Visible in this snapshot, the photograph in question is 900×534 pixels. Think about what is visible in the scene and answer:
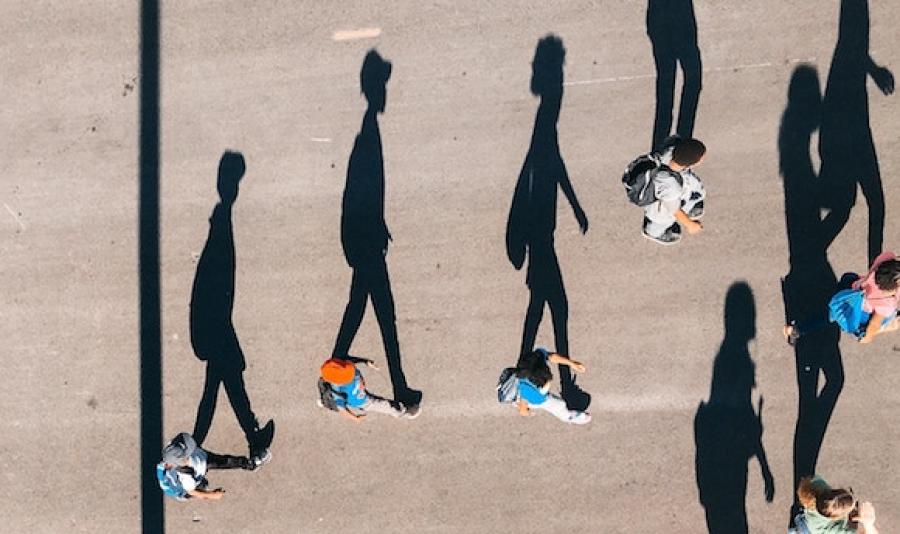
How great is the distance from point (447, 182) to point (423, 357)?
191 centimetres

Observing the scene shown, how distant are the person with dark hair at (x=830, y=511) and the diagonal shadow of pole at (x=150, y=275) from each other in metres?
6.59

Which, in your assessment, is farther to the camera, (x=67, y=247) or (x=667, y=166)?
(x=67, y=247)

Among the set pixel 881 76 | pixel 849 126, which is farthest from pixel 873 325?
pixel 881 76

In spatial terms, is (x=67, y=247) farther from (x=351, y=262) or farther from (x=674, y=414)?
(x=674, y=414)

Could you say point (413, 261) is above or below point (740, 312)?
above

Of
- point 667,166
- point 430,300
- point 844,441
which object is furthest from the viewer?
point 430,300

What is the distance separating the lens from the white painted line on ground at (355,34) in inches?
306

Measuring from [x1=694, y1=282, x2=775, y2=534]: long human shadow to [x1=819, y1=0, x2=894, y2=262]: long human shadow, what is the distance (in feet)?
4.17

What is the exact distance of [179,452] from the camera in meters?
6.85

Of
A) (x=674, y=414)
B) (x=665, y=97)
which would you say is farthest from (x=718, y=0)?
(x=674, y=414)

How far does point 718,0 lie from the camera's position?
7398 mm

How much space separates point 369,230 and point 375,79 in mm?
1678

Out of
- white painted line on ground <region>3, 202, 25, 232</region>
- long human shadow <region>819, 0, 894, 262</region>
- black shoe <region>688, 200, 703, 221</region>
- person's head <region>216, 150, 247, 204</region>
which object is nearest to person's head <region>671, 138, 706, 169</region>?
black shoe <region>688, 200, 703, 221</region>

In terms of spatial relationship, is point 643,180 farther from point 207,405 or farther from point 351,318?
point 207,405
